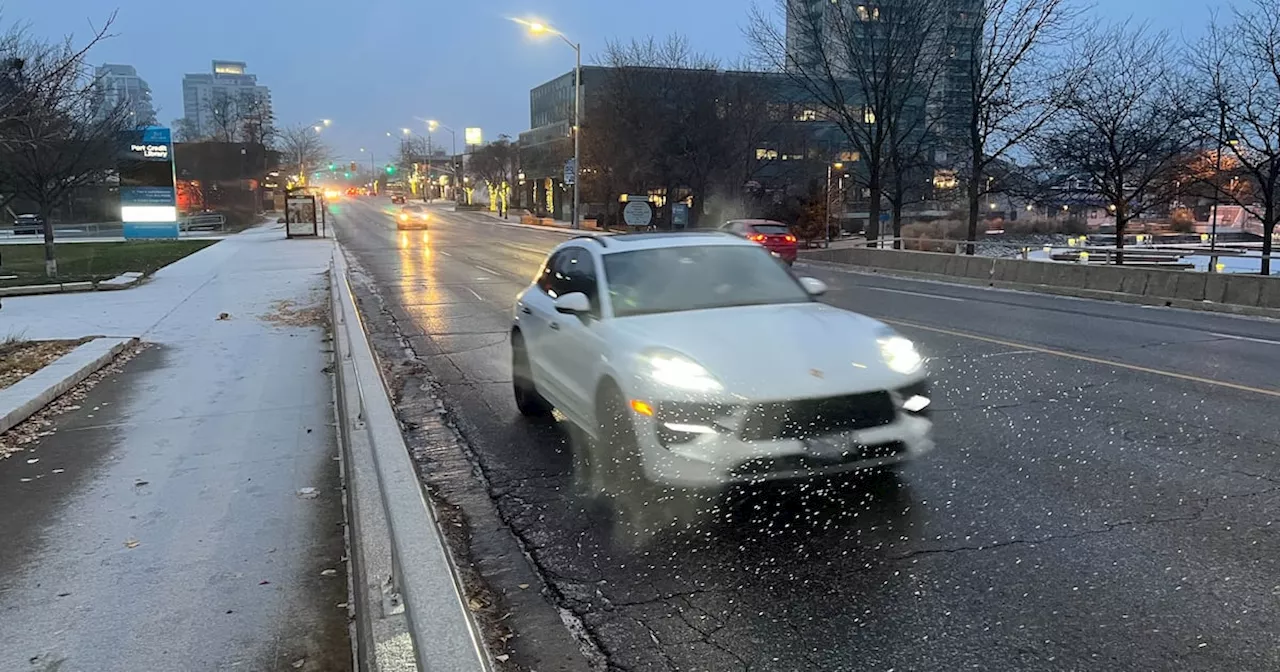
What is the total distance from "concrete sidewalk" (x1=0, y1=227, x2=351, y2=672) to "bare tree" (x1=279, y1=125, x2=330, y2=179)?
324 ft

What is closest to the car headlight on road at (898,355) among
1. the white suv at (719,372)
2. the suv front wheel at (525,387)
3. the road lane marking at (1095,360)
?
the white suv at (719,372)

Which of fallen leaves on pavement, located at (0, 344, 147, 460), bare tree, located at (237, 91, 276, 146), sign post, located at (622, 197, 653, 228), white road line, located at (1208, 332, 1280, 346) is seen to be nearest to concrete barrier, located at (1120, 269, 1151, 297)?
white road line, located at (1208, 332, 1280, 346)

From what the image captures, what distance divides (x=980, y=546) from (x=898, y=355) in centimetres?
123

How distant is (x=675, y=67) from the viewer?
165ft

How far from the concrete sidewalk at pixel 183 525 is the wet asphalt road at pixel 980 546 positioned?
1180 mm

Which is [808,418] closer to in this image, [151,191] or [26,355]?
[26,355]

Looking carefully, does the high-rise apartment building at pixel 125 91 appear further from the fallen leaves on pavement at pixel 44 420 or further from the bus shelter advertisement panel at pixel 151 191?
the fallen leaves on pavement at pixel 44 420

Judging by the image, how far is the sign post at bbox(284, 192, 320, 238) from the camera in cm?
4272

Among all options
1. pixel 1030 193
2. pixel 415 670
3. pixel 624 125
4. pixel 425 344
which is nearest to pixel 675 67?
pixel 624 125

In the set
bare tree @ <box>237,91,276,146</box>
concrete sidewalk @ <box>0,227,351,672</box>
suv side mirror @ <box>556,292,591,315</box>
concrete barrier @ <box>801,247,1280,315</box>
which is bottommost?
concrete sidewalk @ <box>0,227,351,672</box>

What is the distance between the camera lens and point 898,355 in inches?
205

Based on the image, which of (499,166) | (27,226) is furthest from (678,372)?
(499,166)

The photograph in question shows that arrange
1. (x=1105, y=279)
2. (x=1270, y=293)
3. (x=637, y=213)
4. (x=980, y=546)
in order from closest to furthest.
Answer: (x=980, y=546) → (x=1270, y=293) → (x=1105, y=279) → (x=637, y=213)

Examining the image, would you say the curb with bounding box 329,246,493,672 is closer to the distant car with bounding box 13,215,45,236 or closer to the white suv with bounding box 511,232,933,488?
Result: the white suv with bounding box 511,232,933,488
